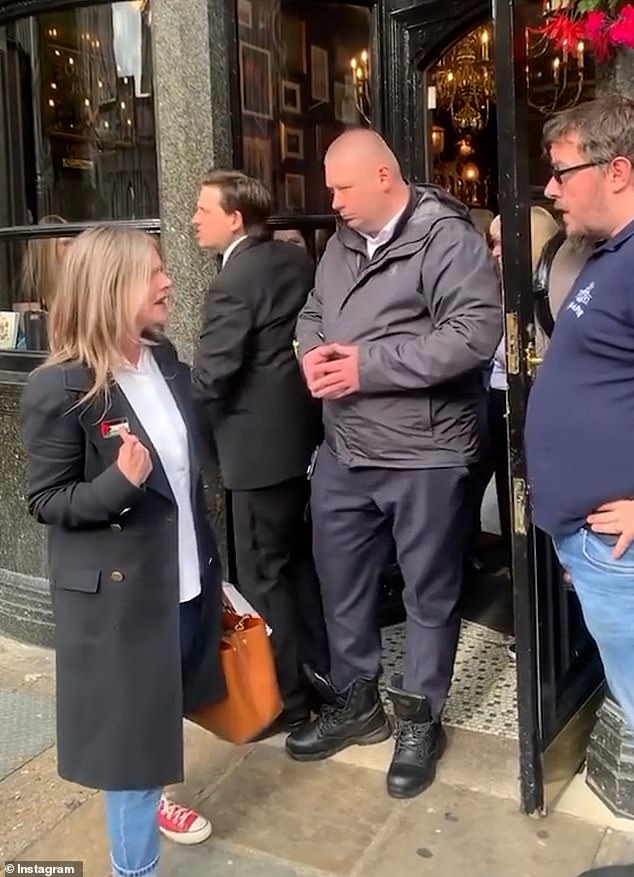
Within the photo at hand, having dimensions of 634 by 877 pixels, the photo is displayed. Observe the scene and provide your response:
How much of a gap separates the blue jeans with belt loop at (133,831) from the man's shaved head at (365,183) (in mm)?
1735

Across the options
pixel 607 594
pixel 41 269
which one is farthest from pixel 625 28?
pixel 41 269

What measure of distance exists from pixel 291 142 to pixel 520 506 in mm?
2081

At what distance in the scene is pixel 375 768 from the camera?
337 centimetres

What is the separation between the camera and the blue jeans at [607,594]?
2.21m

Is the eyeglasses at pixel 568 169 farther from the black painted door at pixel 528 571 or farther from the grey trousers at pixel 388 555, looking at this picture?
the grey trousers at pixel 388 555

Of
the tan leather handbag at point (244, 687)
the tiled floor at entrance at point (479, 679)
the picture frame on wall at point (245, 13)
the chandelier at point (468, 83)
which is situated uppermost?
the chandelier at point (468, 83)

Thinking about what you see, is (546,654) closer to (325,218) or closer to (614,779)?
(614,779)

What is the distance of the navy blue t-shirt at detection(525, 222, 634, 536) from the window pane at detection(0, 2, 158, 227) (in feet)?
→ 7.84

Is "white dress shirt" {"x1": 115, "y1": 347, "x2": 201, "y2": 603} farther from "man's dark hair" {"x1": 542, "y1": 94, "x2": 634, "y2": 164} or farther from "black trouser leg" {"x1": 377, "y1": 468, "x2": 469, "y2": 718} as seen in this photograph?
"man's dark hair" {"x1": 542, "y1": 94, "x2": 634, "y2": 164}

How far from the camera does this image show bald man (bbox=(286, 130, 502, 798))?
10.0 ft

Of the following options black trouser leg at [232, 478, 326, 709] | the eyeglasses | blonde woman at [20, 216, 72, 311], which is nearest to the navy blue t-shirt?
the eyeglasses

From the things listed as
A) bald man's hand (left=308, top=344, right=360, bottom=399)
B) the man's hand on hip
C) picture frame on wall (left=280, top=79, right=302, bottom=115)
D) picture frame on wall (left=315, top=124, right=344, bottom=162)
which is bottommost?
the man's hand on hip

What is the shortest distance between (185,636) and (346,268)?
128cm

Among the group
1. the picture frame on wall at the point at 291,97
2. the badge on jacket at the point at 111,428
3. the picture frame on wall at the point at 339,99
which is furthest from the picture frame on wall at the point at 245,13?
the badge on jacket at the point at 111,428
